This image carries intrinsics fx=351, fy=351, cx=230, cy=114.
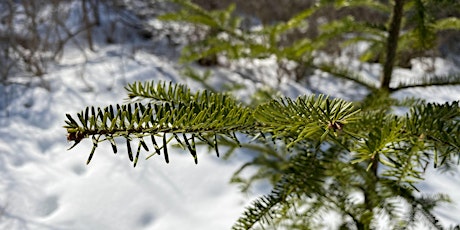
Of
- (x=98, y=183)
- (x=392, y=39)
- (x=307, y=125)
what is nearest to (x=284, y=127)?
(x=307, y=125)

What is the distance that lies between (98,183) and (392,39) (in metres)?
1.57

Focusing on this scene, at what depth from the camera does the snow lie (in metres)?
1.61

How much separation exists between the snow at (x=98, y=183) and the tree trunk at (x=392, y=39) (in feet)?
1.47

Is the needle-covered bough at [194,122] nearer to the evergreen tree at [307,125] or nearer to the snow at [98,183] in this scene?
the evergreen tree at [307,125]

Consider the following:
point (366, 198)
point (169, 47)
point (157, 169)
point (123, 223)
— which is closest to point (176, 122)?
point (366, 198)

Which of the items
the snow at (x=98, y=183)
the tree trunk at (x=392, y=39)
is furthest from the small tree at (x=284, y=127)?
the snow at (x=98, y=183)

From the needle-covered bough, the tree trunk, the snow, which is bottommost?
the snow

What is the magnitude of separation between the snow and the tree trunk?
447 millimetres

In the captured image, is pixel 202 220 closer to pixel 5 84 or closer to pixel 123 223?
pixel 123 223

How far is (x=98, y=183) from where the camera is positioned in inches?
72.3

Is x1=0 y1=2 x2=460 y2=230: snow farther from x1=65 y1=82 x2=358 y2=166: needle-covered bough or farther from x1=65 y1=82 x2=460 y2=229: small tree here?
x1=65 y1=82 x2=358 y2=166: needle-covered bough

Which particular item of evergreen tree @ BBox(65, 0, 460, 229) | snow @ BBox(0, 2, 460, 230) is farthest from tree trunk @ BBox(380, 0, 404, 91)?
snow @ BBox(0, 2, 460, 230)

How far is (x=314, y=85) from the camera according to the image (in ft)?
11.3

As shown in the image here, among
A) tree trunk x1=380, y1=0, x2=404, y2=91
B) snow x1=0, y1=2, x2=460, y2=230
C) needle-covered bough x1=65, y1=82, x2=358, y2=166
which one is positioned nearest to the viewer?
needle-covered bough x1=65, y1=82, x2=358, y2=166
